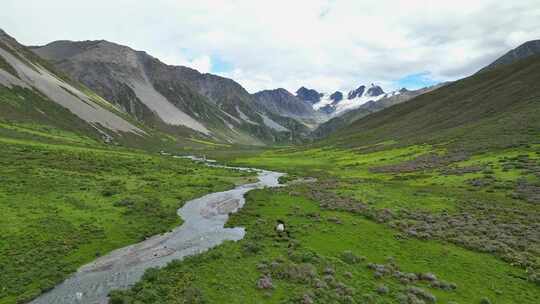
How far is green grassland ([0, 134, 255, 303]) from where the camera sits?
97.1ft

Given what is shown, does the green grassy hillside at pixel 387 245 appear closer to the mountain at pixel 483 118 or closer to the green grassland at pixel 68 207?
the green grassland at pixel 68 207

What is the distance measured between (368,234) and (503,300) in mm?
16253

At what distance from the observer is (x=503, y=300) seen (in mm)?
26016

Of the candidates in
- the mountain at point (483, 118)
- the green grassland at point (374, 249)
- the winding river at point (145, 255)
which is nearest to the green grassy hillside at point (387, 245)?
the green grassland at point (374, 249)

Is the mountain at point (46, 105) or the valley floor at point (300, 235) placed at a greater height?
the mountain at point (46, 105)

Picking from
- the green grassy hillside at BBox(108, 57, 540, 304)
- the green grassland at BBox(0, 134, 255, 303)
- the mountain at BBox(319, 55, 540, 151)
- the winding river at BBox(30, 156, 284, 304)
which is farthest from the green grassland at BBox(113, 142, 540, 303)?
the mountain at BBox(319, 55, 540, 151)

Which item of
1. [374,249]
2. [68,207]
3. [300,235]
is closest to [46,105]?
[68,207]

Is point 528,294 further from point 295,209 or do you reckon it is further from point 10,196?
point 10,196

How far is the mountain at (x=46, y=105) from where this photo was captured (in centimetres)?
13225

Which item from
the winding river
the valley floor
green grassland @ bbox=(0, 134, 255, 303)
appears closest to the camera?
the winding river

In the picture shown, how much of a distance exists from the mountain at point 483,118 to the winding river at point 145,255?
87.9 m

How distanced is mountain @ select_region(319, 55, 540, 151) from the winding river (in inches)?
3460

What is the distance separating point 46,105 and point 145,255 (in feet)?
503

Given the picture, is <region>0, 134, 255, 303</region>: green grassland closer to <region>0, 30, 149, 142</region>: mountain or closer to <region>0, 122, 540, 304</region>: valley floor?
<region>0, 122, 540, 304</region>: valley floor
